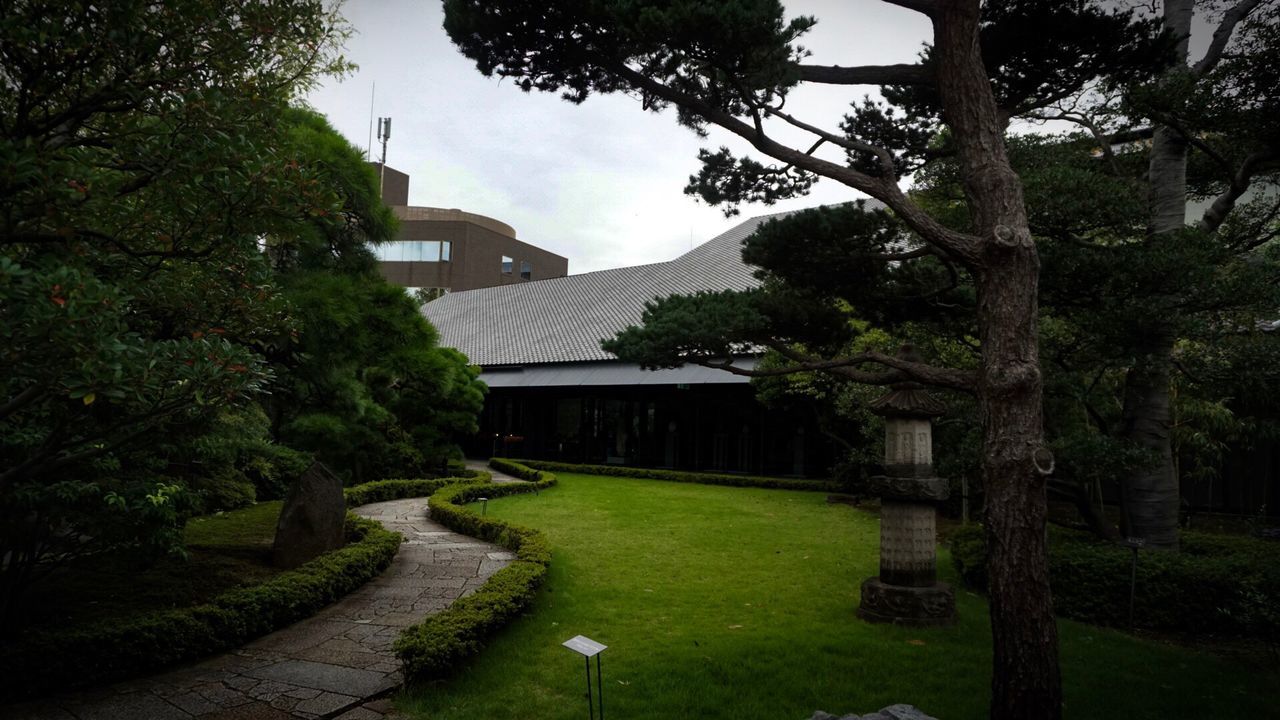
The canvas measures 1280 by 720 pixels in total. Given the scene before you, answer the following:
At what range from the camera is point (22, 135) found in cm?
335

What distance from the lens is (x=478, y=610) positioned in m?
5.67

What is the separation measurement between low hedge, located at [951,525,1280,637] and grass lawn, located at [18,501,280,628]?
668 cm

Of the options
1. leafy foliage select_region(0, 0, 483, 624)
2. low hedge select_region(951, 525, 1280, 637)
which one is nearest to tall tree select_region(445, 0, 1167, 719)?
leafy foliage select_region(0, 0, 483, 624)

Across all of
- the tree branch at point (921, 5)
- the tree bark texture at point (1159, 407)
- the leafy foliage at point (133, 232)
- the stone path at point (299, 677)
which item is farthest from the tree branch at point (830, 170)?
the stone path at point (299, 677)

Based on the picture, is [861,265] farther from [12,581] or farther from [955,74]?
[12,581]

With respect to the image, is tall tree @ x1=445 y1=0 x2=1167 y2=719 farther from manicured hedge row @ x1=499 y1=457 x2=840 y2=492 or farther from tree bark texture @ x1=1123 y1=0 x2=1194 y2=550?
manicured hedge row @ x1=499 y1=457 x2=840 y2=492

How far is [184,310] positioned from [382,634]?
2997mm

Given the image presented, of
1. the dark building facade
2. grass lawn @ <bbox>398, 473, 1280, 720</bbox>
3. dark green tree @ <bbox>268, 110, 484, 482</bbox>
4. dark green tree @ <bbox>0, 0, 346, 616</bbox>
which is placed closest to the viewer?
dark green tree @ <bbox>0, 0, 346, 616</bbox>

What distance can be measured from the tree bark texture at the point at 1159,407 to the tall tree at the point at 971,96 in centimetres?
288

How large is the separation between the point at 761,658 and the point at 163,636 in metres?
4.17

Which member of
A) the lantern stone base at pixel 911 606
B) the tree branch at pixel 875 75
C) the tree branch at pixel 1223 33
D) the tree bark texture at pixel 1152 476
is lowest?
the lantern stone base at pixel 911 606

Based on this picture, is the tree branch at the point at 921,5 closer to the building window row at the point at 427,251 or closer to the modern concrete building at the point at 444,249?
the modern concrete building at the point at 444,249

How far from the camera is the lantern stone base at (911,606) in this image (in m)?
6.42

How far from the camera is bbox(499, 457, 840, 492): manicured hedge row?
16.3 metres
